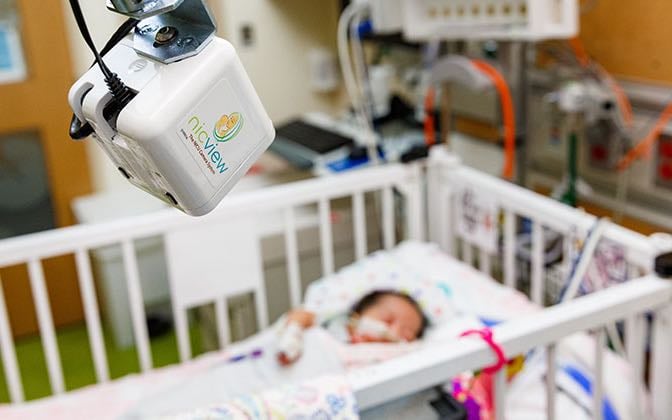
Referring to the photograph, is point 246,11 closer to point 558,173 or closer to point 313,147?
point 313,147

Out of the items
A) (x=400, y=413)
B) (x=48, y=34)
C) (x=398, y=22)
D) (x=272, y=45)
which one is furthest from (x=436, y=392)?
(x=48, y=34)

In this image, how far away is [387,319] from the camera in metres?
1.55

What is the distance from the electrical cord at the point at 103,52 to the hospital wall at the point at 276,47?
7.01 feet

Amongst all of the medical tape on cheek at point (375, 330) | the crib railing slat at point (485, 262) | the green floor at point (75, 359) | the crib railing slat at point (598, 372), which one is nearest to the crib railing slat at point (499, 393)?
the crib railing slat at point (598, 372)

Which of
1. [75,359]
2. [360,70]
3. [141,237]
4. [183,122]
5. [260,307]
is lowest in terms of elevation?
[75,359]

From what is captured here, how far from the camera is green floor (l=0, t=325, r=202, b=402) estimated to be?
102 inches

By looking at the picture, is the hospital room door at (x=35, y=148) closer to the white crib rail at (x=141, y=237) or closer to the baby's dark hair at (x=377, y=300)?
the white crib rail at (x=141, y=237)

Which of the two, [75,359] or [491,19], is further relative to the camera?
[75,359]

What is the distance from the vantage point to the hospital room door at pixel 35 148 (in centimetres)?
275

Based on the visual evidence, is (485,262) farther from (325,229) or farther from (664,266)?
(664,266)

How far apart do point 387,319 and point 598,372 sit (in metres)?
0.52

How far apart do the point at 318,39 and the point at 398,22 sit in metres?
1.15

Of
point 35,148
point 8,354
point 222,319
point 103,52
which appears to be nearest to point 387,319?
point 222,319

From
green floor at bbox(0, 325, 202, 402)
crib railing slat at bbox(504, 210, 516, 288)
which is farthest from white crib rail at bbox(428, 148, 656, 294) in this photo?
green floor at bbox(0, 325, 202, 402)
